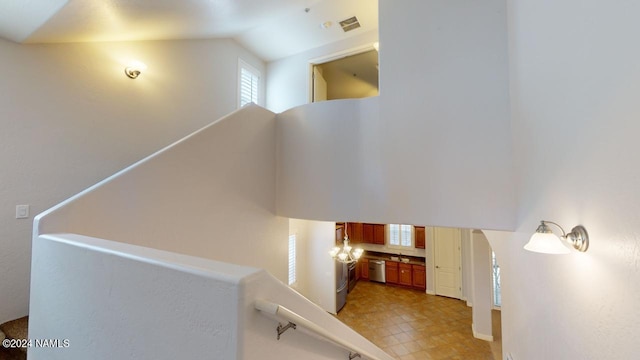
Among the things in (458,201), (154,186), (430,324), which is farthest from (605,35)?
(430,324)

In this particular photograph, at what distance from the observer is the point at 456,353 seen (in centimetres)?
478

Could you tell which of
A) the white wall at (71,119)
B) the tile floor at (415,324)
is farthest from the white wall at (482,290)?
the white wall at (71,119)

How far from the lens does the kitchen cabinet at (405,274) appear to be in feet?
25.7

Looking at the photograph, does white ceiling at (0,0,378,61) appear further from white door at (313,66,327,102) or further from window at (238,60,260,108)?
white door at (313,66,327,102)

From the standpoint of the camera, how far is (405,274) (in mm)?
7891

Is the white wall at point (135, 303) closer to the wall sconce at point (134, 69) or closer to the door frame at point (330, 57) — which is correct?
the wall sconce at point (134, 69)

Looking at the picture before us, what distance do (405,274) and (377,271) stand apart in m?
0.88

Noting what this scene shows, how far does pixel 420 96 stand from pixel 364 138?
2.56ft

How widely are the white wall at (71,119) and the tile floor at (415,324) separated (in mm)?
5189

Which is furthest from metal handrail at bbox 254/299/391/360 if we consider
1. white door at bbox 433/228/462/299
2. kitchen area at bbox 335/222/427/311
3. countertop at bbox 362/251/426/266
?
countertop at bbox 362/251/426/266

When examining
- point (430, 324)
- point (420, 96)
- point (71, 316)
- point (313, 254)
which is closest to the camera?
point (71, 316)

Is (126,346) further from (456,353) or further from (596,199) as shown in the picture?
(456,353)

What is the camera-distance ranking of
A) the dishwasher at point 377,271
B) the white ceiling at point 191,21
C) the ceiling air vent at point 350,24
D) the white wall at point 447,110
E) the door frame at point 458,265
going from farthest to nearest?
the dishwasher at point 377,271, the door frame at point 458,265, the ceiling air vent at point 350,24, the white wall at point 447,110, the white ceiling at point 191,21

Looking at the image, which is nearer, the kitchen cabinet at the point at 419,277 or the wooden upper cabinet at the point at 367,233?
the kitchen cabinet at the point at 419,277
